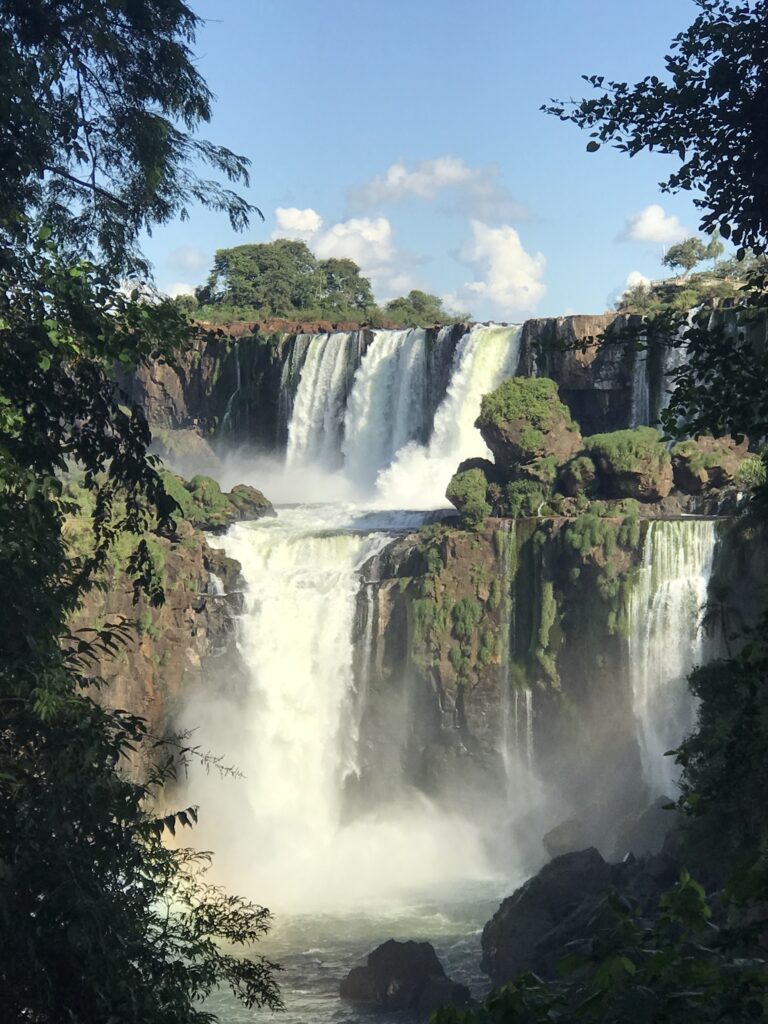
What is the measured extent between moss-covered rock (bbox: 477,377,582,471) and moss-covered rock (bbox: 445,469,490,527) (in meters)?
1.14

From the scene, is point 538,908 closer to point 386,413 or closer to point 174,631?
point 174,631

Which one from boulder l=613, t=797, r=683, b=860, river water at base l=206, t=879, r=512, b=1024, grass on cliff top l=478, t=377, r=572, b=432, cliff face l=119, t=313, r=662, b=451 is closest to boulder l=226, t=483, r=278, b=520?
cliff face l=119, t=313, r=662, b=451

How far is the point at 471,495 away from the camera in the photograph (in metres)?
32.3

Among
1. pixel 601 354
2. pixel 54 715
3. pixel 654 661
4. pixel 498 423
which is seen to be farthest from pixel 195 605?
pixel 54 715

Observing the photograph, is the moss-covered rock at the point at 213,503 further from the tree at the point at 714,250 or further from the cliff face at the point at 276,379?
the tree at the point at 714,250

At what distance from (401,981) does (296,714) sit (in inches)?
510

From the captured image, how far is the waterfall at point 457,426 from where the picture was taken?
1612 inches

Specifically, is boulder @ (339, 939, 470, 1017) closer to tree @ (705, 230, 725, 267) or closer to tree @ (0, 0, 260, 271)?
tree @ (0, 0, 260, 271)

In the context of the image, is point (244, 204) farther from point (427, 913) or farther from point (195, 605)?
point (195, 605)

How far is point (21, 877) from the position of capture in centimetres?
685

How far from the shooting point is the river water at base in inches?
821

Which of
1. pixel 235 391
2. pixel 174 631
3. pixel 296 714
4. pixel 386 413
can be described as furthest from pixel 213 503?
pixel 235 391

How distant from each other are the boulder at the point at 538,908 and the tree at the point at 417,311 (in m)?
41.2

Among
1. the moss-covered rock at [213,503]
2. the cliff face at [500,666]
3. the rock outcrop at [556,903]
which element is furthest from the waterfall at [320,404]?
the rock outcrop at [556,903]
